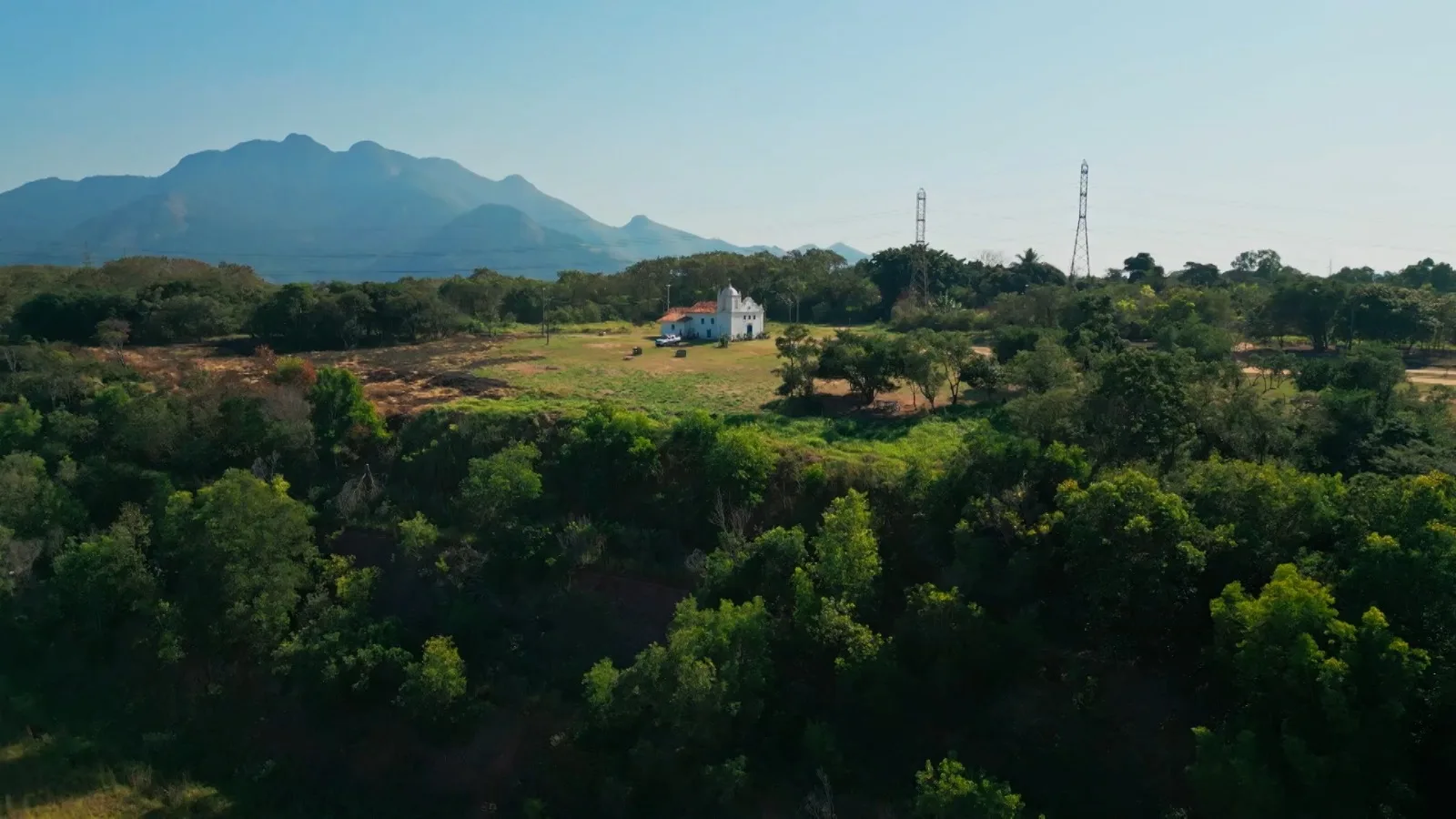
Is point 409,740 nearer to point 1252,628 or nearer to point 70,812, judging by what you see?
point 70,812

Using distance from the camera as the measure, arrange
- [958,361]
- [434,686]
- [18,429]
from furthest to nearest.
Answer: [958,361], [18,429], [434,686]

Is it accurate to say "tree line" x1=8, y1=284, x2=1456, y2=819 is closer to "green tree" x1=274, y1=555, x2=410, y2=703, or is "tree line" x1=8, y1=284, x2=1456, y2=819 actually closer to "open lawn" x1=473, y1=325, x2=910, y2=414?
"green tree" x1=274, y1=555, x2=410, y2=703

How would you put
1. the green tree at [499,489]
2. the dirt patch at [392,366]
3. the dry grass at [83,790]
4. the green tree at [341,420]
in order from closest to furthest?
the dry grass at [83,790] → the green tree at [499,489] → the green tree at [341,420] → the dirt patch at [392,366]

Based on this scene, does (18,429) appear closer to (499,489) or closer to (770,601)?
(499,489)

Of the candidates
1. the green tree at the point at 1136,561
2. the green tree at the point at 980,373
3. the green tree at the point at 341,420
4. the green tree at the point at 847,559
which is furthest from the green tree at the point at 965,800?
the green tree at the point at 341,420

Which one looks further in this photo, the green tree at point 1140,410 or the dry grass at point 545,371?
the dry grass at point 545,371

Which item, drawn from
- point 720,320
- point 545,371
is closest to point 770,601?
point 545,371

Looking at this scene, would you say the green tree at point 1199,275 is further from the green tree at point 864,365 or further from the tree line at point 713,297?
the green tree at point 864,365

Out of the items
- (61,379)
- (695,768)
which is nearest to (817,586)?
(695,768)
